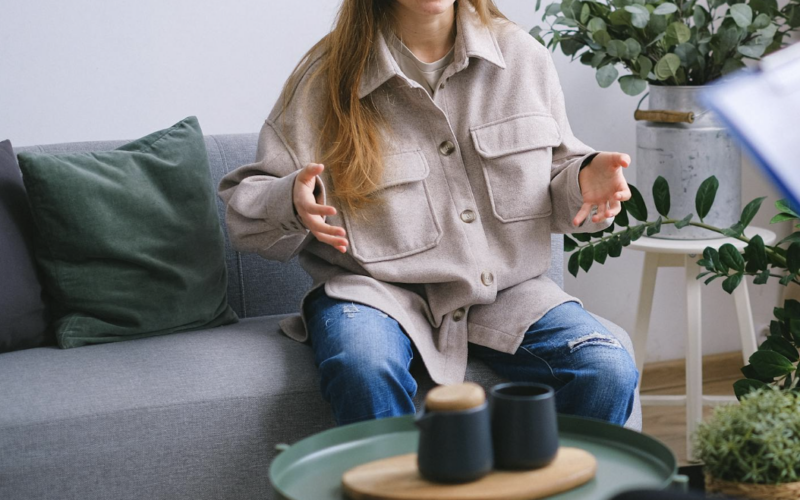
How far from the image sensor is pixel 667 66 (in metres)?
1.93

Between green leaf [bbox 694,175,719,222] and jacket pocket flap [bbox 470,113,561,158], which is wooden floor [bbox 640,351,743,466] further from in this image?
jacket pocket flap [bbox 470,113,561,158]

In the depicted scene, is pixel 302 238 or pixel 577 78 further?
pixel 577 78

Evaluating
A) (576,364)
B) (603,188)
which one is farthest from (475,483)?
(603,188)

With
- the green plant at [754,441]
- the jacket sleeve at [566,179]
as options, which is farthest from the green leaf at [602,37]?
the green plant at [754,441]

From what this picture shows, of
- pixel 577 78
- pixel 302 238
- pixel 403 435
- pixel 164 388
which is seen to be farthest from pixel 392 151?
pixel 577 78

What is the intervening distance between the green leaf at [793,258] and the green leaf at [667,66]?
1.80 ft

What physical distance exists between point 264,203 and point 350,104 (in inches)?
9.2

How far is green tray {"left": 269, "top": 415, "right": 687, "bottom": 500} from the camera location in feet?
2.70

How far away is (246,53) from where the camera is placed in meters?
2.10

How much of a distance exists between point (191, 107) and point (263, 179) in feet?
2.16

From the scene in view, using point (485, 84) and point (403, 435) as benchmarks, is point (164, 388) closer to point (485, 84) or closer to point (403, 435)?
point (403, 435)

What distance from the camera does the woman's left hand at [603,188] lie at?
1.39 m

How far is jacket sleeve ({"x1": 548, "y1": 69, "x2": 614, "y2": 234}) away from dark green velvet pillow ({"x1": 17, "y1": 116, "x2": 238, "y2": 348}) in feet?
2.11

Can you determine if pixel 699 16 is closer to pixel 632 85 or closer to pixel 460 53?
pixel 632 85
